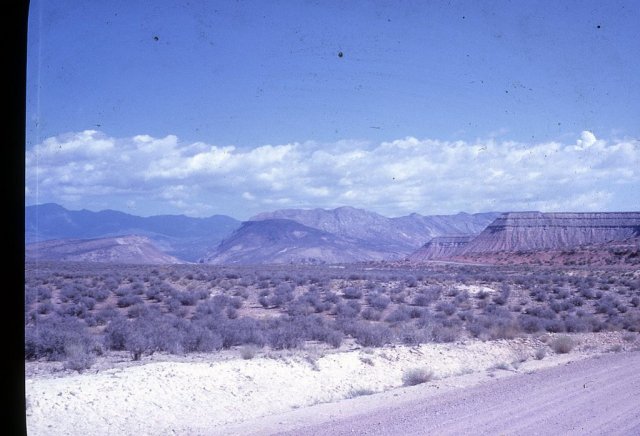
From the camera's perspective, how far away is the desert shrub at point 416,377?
14.4m

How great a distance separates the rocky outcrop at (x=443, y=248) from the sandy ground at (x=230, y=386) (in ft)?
483

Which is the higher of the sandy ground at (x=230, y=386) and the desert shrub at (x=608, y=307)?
the sandy ground at (x=230, y=386)

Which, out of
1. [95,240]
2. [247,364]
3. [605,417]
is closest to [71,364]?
[247,364]

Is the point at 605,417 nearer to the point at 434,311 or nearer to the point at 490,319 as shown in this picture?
the point at 490,319

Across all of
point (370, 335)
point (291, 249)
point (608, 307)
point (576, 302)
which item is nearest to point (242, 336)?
point (370, 335)

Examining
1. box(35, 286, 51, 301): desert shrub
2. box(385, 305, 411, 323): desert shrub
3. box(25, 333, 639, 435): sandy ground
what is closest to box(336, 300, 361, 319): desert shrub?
box(385, 305, 411, 323): desert shrub

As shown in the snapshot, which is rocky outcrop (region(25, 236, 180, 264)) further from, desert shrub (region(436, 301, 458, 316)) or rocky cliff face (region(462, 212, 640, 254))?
desert shrub (region(436, 301, 458, 316))

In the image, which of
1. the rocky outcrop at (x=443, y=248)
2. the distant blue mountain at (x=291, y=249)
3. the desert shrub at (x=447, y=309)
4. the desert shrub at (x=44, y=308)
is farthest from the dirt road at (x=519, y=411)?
the rocky outcrop at (x=443, y=248)

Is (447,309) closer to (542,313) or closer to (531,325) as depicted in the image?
(542,313)

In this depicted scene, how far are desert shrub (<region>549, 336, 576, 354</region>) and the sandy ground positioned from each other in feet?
2.18

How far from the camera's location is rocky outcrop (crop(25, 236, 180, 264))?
13325 centimetres

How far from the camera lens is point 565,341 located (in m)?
19.5

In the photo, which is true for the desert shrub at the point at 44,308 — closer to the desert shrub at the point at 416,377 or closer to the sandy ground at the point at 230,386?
the sandy ground at the point at 230,386

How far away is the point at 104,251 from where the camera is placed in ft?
452
